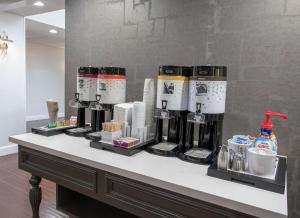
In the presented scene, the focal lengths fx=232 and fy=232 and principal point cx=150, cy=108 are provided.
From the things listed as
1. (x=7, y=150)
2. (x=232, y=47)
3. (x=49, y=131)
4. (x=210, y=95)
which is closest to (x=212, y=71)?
(x=210, y=95)

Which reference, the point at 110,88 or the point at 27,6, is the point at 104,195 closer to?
the point at 110,88

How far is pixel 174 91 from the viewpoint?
4.01ft

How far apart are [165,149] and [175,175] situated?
0.87ft

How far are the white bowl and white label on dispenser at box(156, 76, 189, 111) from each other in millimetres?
442

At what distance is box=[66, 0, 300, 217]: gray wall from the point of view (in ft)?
4.11

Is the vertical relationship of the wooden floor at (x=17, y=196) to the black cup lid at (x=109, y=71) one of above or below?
below

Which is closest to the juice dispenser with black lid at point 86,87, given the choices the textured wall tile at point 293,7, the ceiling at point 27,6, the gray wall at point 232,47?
the gray wall at point 232,47

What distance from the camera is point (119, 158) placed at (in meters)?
1.14

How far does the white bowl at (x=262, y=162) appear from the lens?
35.6 inches

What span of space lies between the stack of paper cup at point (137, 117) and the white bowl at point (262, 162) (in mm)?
610

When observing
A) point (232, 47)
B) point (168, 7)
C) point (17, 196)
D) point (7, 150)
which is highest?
point (168, 7)

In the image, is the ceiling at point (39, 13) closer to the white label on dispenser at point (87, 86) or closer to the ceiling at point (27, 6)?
the ceiling at point (27, 6)

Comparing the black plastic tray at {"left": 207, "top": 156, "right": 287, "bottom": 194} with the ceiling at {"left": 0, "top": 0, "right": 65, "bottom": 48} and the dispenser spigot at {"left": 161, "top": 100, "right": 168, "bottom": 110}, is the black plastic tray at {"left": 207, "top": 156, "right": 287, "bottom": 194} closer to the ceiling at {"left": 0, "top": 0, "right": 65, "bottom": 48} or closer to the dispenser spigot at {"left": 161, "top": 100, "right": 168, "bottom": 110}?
the dispenser spigot at {"left": 161, "top": 100, "right": 168, "bottom": 110}

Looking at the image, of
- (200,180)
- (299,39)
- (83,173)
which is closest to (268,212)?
(200,180)
